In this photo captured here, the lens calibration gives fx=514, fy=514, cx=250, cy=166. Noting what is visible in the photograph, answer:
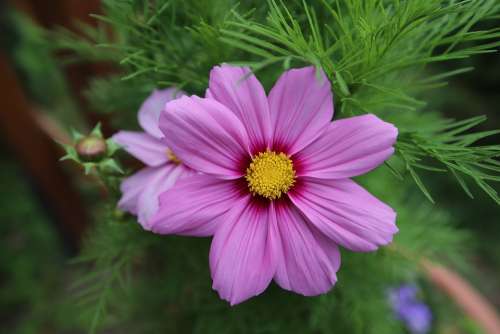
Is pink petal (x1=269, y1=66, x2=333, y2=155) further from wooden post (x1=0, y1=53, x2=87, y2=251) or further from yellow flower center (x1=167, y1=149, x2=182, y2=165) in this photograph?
wooden post (x1=0, y1=53, x2=87, y2=251)

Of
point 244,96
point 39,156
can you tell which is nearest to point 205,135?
point 244,96

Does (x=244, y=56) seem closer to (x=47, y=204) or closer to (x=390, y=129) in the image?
(x=390, y=129)

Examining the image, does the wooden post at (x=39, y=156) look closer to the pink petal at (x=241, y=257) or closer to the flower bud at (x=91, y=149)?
the flower bud at (x=91, y=149)

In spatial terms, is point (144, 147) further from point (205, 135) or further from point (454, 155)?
point (454, 155)

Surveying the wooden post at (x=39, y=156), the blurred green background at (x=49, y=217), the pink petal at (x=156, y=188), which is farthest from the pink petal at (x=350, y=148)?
the blurred green background at (x=49, y=217)

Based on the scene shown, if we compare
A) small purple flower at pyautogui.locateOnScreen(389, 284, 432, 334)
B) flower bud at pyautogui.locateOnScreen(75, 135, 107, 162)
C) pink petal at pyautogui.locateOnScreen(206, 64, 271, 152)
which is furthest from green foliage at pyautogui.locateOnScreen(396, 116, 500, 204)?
small purple flower at pyautogui.locateOnScreen(389, 284, 432, 334)

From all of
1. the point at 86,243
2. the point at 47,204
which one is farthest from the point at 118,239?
the point at 47,204
